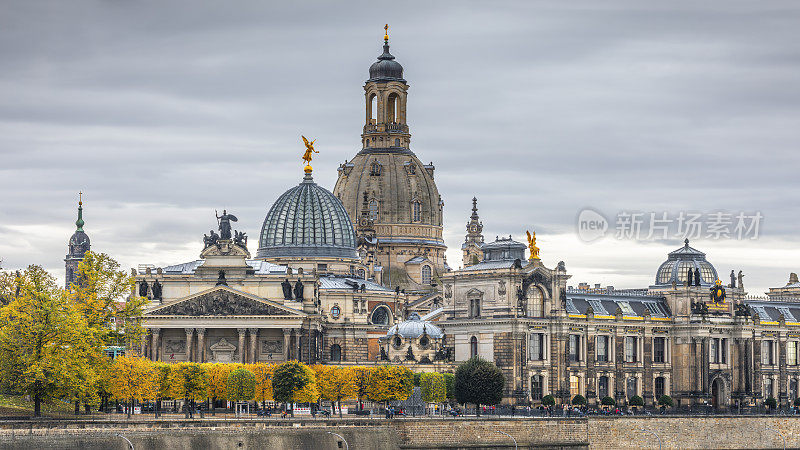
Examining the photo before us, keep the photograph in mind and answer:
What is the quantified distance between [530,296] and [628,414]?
1779 cm

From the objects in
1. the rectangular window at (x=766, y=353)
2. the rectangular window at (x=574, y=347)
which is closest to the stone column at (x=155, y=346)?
the rectangular window at (x=574, y=347)

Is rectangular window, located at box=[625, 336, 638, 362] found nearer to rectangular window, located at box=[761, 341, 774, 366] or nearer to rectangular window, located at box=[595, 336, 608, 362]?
rectangular window, located at box=[595, 336, 608, 362]

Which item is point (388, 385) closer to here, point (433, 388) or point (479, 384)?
point (433, 388)

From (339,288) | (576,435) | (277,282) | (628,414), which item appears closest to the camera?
(576,435)

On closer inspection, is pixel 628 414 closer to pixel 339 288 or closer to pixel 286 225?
pixel 339 288

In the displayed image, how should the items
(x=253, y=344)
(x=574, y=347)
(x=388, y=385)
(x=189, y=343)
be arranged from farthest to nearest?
Result: (x=253, y=344), (x=574, y=347), (x=189, y=343), (x=388, y=385)

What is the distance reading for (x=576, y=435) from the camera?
134 m

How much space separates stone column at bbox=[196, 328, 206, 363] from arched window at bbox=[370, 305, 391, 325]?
1144 inches

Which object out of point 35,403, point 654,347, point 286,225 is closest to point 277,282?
point 286,225

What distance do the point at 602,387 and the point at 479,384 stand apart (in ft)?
87.4

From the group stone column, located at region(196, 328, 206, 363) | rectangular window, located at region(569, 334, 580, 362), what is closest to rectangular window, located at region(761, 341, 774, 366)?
rectangular window, located at region(569, 334, 580, 362)

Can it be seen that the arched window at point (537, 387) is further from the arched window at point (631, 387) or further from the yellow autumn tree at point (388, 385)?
the yellow autumn tree at point (388, 385)

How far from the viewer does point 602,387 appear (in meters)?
163

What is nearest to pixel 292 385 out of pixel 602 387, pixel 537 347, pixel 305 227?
pixel 537 347
